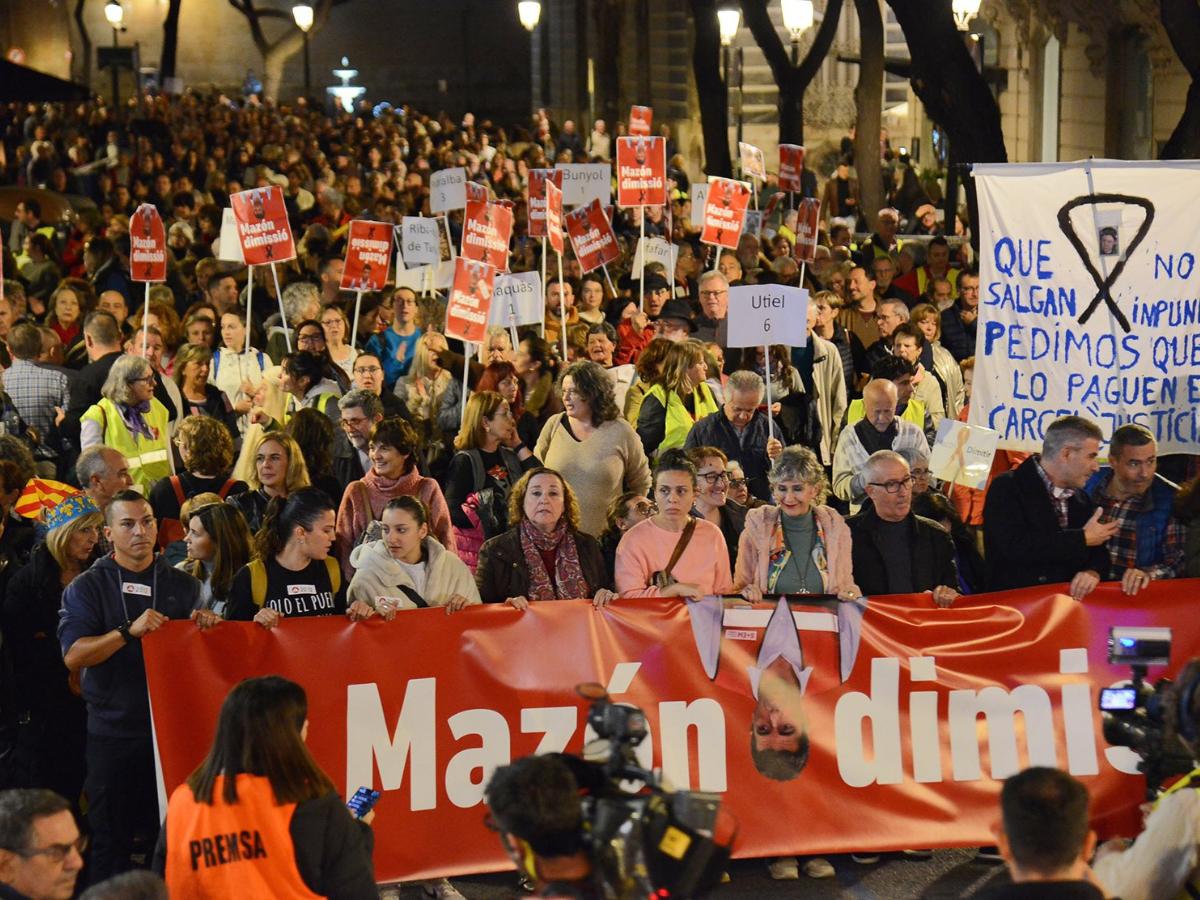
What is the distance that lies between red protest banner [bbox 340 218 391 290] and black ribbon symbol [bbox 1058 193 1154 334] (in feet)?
18.3

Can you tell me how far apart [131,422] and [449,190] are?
6.74 metres

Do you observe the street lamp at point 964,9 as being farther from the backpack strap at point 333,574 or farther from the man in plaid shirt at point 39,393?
the backpack strap at point 333,574

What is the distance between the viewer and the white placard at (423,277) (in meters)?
15.0

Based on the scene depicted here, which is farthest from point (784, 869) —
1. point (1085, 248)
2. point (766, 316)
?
point (766, 316)

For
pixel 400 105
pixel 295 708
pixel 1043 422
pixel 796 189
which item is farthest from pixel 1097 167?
pixel 400 105

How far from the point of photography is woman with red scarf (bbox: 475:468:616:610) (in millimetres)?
7629

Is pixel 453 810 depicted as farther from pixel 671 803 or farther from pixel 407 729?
pixel 671 803

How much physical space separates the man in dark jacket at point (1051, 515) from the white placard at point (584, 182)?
10121 millimetres

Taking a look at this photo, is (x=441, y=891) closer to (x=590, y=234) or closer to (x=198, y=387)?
(x=198, y=387)

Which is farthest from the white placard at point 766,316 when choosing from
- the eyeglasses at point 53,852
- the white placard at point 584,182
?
the white placard at point 584,182

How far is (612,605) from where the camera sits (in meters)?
7.25

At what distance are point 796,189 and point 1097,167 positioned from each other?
10.9 meters

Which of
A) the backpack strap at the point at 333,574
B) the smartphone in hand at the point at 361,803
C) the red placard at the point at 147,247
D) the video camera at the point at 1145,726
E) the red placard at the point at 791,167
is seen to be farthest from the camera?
the red placard at the point at 791,167

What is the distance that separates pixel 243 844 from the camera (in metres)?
5.03
